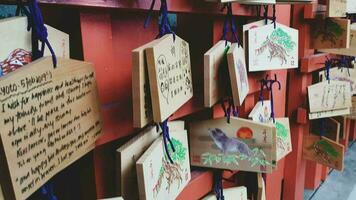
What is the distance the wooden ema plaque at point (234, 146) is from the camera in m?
0.77

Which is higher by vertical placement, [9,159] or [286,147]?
[9,159]

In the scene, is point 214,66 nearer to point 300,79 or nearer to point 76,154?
point 76,154

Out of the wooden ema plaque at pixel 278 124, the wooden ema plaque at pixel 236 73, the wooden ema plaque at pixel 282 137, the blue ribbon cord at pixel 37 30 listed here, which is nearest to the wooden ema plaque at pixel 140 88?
the blue ribbon cord at pixel 37 30

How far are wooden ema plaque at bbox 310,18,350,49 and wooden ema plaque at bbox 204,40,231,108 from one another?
0.75 metres

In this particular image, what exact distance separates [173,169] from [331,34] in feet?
3.12

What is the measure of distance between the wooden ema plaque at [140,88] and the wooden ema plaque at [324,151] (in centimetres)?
107

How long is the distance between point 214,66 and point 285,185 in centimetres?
97

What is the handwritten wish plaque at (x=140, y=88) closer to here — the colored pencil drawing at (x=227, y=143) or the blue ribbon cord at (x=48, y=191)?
the blue ribbon cord at (x=48, y=191)

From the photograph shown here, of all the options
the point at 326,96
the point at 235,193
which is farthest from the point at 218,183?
the point at 326,96

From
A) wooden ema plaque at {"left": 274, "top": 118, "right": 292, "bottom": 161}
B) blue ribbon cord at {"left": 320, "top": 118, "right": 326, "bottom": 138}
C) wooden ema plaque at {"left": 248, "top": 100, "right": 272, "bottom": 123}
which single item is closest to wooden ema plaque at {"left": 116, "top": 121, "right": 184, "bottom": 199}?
wooden ema plaque at {"left": 248, "top": 100, "right": 272, "bottom": 123}

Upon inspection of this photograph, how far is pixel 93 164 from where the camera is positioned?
561 millimetres

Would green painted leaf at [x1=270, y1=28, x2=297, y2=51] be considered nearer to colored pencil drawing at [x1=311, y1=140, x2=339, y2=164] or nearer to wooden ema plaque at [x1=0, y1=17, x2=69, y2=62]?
colored pencil drawing at [x1=311, y1=140, x2=339, y2=164]

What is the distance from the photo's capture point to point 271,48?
2.99ft

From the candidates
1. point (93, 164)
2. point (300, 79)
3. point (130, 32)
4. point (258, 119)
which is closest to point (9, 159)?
point (93, 164)
